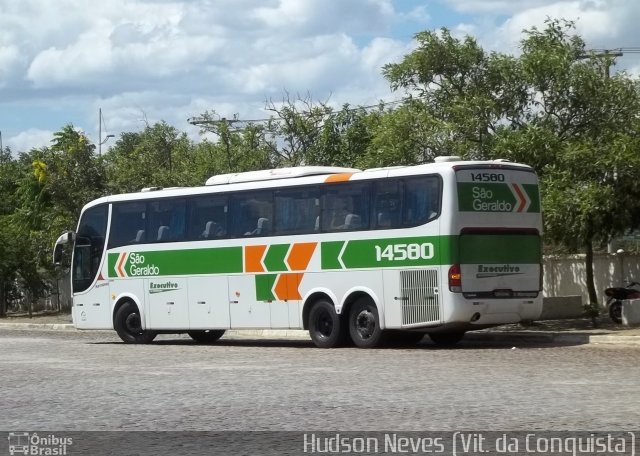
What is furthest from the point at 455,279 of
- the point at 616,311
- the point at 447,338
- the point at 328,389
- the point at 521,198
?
the point at 328,389

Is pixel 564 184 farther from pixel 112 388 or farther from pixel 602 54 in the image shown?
pixel 112 388

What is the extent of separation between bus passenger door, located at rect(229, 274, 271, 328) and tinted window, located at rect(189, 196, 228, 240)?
1.07 metres

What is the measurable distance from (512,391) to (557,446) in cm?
455

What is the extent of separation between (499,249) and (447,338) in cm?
295

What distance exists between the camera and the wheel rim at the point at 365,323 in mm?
24562

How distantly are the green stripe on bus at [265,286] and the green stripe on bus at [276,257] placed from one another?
19 centimetres

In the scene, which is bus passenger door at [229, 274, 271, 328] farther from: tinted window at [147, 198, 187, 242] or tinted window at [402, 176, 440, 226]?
tinted window at [402, 176, 440, 226]

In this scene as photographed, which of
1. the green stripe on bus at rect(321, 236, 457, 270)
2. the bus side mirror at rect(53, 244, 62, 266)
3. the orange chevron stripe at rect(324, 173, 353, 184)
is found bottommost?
the green stripe on bus at rect(321, 236, 457, 270)

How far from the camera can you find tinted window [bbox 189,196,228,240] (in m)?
27.3

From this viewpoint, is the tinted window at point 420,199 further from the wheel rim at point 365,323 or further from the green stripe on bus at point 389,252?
the wheel rim at point 365,323

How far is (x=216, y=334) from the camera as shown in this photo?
30625 millimetres

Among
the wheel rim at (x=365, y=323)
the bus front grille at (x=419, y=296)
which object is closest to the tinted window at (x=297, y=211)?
the wheel rim at (x=365, y=323)

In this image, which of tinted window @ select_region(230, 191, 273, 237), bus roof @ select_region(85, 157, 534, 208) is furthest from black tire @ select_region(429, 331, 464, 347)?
tinted window @ select_region(230, 191, 273, 237)

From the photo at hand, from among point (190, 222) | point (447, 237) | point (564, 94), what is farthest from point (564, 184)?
point (190, 222)
